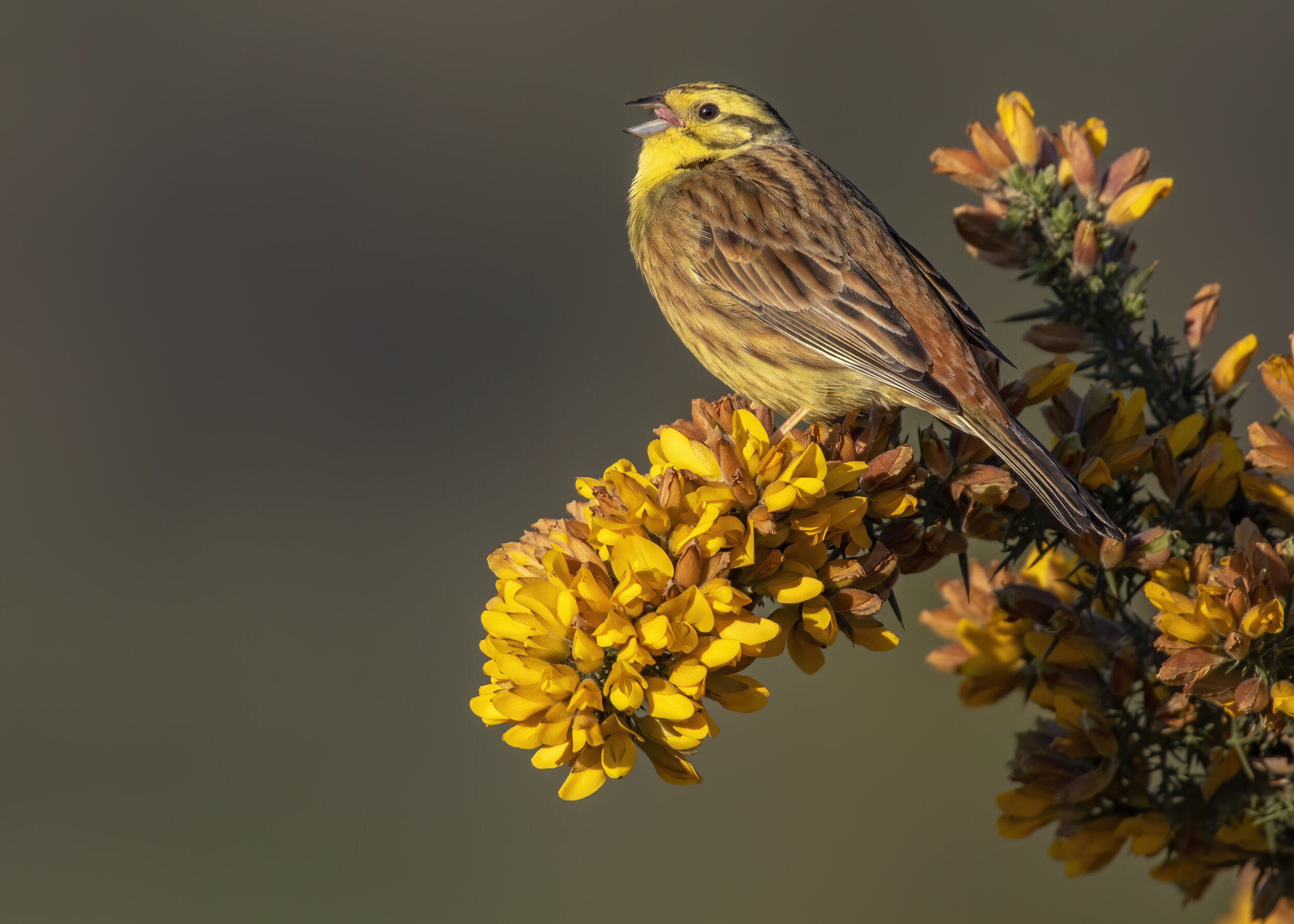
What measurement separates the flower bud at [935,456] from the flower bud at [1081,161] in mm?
836

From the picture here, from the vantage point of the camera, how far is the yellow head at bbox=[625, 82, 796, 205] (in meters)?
3.83

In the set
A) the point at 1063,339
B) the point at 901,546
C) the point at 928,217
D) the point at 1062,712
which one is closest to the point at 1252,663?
the point at 1062,712

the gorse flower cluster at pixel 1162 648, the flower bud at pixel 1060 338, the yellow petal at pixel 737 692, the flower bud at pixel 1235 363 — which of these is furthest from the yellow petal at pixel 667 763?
Answer: the flower bud at pixel 1235 363

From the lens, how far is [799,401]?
3.09 metres

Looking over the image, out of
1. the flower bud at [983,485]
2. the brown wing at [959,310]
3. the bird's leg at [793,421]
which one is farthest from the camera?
the brown wing at [959,310]

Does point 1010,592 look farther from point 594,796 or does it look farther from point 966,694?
point 594,796

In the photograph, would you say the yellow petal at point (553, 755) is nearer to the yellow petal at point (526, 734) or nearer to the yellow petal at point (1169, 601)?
the yellow petal at point (526, 734)

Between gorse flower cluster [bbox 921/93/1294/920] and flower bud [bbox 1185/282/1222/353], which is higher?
flower bud [bbox 1185/282/1222/353]

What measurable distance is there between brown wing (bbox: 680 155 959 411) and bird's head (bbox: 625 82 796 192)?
0.31m

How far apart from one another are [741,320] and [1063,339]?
1.07m

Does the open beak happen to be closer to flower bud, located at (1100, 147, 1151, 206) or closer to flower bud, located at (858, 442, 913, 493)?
flower bud, located at (1100, 147, 1151, 206)

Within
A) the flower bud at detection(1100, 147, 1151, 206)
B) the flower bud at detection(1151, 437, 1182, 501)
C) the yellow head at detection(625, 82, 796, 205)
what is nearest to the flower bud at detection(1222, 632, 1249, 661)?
the flower bud at detection(1151, 437, 1182, 501)

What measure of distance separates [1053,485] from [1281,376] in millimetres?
439

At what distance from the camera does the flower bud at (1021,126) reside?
2463mm
